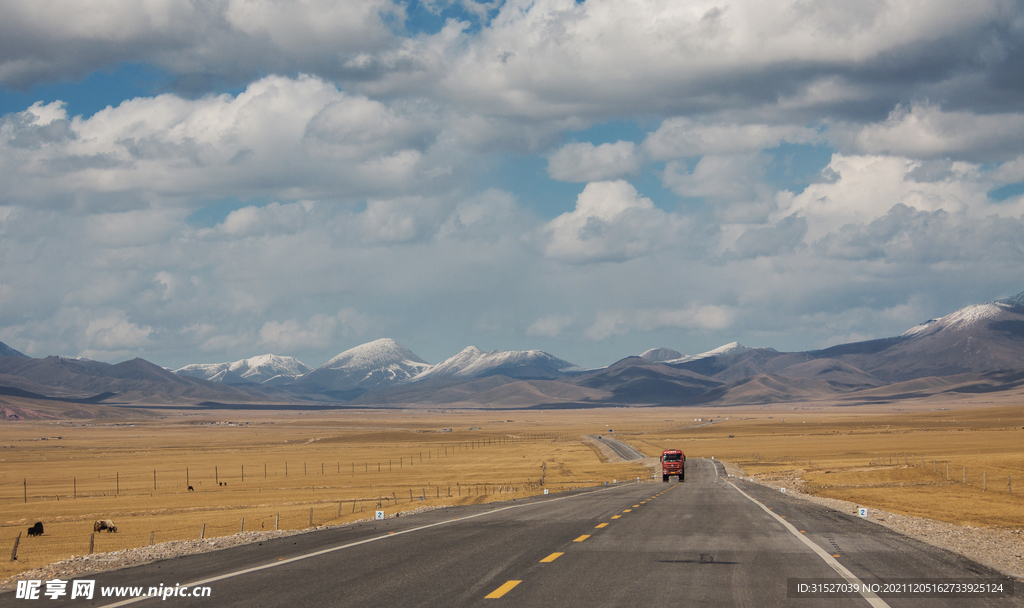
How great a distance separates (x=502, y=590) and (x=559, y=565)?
8.18 ft

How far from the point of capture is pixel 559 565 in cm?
1487

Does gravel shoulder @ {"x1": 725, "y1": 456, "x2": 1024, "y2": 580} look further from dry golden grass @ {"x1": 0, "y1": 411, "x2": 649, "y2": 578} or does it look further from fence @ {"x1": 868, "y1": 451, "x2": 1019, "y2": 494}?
fence @ {"x1": 868, "y1": 451, "x2": 1019, "y2": 494}

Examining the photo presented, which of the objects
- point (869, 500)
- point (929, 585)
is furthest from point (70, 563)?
point (869, 500)

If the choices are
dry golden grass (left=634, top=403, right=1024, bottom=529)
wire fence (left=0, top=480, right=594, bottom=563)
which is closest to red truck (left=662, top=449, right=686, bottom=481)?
dry golden grass (left=634, top=403, right=1024, bottom=529)

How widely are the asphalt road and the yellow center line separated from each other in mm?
17

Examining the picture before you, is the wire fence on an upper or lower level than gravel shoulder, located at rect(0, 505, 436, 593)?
lower

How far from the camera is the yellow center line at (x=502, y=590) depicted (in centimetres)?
1212

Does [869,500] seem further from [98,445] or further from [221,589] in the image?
[98,445]

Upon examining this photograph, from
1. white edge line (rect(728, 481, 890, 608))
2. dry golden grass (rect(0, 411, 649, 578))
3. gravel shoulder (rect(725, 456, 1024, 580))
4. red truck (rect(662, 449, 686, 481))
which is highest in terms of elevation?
white edge line (rect(728, 481, 890, 608))

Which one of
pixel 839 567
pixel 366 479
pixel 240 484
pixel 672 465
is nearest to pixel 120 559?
pixel 839 567

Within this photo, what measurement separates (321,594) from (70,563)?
781cm

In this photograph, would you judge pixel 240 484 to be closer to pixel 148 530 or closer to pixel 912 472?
pixel 148 530

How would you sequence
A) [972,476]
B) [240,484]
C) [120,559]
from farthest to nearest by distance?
[240,484] < [972,476] < [120,559]

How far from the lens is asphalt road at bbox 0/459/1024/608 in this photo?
1223 centimetres
